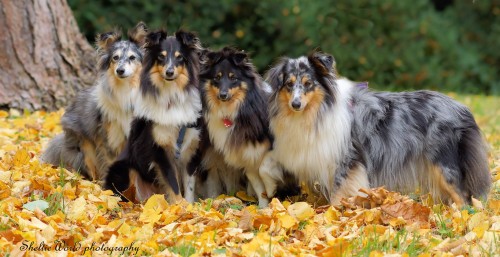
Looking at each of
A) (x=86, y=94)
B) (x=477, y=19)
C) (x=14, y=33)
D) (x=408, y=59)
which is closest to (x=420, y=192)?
(x=86, y=94)

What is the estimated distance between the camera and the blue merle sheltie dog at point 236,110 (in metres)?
5.36

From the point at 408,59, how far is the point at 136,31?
8923 millimetres

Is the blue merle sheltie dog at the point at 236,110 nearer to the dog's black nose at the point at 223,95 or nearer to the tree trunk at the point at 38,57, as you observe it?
the dog's black nose at the point at 223,95

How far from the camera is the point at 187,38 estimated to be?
5438 millimetres

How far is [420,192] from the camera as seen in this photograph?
545cm

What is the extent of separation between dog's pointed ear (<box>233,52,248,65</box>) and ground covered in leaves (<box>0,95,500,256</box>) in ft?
3.50

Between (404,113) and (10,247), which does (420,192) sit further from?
(10,247)

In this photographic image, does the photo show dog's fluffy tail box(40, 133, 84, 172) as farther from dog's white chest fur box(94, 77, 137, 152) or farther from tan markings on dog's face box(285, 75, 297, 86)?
tan markings on dog's face box(285, 75, 297, 86)

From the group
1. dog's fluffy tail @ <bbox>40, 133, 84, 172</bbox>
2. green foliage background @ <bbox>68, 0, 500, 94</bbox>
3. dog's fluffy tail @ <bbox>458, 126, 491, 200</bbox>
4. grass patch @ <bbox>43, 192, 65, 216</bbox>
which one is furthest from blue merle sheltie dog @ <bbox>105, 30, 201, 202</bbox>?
green foliage background @ <bbox>68, 0, 500, 94</bbox>

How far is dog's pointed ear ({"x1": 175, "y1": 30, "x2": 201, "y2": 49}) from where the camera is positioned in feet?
17.8

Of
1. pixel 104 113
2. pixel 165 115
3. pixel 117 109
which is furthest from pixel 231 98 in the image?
pixel 104 113

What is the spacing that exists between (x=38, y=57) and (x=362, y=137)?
460 cm

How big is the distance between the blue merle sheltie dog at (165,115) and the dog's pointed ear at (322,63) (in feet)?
3.14

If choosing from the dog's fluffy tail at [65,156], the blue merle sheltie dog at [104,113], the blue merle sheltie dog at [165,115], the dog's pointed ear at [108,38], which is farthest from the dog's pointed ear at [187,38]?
the dog's fluffy tail at [65,156]
